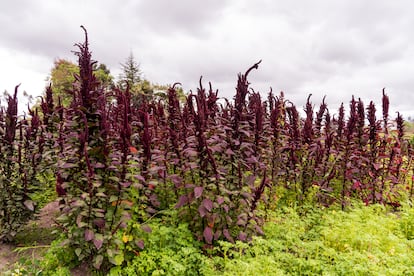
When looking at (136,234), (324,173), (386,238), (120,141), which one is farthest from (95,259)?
(324,173)

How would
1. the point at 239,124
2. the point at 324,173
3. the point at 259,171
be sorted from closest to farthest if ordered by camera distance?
1. the point at 239,124
2. the point at 259,171
3. the point at 324,173

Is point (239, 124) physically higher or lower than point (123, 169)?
higher

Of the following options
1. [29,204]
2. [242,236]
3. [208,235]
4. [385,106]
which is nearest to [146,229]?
[208,235]

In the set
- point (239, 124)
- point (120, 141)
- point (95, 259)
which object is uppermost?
point (239, 124)

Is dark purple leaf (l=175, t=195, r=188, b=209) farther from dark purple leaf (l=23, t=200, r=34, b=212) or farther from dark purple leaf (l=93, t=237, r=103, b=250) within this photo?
dark purple leaf (l=23, t=200, r=34, b=212)

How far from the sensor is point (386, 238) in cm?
273

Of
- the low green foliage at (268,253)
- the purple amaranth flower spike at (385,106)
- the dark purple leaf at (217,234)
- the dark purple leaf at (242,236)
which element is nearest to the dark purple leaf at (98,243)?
the low green foliage at (268,253)

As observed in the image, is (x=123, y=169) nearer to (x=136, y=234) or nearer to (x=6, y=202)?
(x=136, y=234)

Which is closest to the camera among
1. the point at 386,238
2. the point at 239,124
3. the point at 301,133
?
the point at 386,238

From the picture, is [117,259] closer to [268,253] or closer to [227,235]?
[227,235]

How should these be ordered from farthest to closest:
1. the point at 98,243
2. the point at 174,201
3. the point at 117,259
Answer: the point at 174,201, the point at 117,259, the point at 98,243

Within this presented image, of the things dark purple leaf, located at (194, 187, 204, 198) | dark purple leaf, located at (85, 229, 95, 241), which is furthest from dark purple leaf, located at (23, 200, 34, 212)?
dark purple leaf, located at (194, 187, 204, 198)

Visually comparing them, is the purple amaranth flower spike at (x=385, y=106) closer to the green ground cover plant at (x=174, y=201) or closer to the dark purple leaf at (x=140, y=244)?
the green ground cover plant at (x=174, y=201)

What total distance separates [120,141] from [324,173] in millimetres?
3079
